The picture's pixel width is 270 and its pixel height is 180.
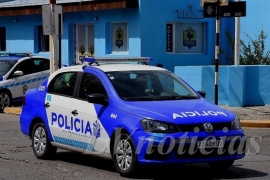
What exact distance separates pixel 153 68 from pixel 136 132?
6.65 feet

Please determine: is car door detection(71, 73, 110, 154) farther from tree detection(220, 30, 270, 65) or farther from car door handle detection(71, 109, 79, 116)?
tree detection(220, 30, 270, 65)

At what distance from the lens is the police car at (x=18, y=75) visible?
2158 centimetres

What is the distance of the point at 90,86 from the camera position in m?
11.2

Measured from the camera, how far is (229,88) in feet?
64.7

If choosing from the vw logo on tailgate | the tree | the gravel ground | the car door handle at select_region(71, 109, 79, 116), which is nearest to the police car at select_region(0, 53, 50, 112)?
the tree

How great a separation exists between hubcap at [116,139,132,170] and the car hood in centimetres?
45

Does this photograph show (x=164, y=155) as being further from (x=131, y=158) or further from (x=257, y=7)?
(x=257, y=7)

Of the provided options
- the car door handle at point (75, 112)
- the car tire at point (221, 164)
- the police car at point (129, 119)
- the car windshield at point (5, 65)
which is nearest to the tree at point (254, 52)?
the car windshield at point (5, 65)

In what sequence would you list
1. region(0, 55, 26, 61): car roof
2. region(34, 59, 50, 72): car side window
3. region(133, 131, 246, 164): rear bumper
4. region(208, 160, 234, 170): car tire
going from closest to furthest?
region(133, 131, 246, 164): rear bumper, region(208, 160, 234, 170): car tire, region(0, 55, 26, 61): car roof, region(34, 59, 50, 72): car side window

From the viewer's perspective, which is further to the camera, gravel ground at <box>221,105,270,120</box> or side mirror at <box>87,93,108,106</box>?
gravel ground at <box>221,105,270,120</box>

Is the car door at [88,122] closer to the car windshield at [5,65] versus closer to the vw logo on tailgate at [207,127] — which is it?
the vw logo on tailgate at [207,127]

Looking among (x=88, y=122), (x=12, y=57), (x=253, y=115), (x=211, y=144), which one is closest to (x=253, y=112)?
(x=253, y=115)

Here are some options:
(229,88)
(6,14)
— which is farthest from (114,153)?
(6,14)

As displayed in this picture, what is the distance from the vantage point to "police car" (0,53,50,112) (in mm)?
21578
